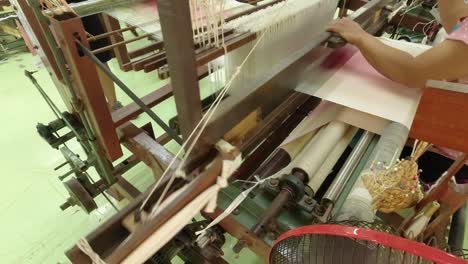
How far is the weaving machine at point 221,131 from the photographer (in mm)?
455

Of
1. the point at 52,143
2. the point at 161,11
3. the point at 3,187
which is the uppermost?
the point at 161,11

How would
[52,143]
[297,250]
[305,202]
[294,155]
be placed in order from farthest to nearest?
1. [52,143]
2. [294,155]
3. [305,202]
4. [297,250]

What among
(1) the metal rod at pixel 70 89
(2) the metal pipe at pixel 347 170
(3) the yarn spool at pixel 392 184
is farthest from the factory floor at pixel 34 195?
(3) the yarn spool at pixel 392 184

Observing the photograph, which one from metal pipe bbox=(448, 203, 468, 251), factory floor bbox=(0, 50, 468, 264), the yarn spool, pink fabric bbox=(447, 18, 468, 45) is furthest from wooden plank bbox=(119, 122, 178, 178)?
metal pipe bbox=(448, 203, 468, 251)

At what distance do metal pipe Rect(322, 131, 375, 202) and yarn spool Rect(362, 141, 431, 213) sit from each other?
105 mm

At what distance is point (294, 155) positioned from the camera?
34.2 inches

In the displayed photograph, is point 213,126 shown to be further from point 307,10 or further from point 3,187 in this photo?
point 3,187

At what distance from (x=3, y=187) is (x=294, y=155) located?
72.5 inches

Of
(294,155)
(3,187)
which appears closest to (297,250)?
(294,155)

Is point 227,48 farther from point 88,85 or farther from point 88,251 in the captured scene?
point 88,251

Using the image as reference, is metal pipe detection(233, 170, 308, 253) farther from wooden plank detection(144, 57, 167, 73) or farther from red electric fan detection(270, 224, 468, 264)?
wooden plank detection(144, 57, 167, 73)

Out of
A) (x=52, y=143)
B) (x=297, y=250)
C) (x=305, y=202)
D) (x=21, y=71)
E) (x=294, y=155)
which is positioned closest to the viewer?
(x=297, y=250)

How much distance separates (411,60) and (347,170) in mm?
422

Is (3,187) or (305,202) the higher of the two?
(305,202)
